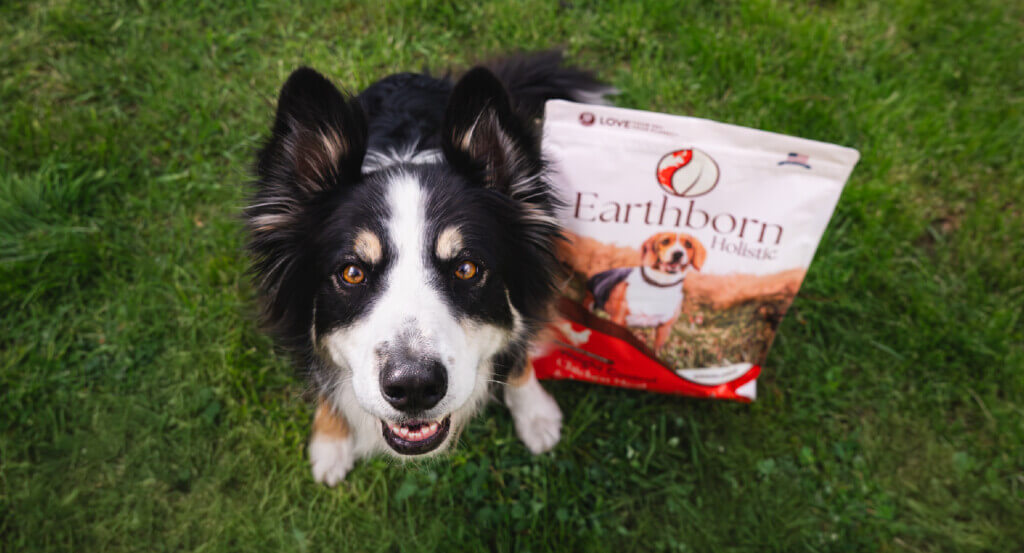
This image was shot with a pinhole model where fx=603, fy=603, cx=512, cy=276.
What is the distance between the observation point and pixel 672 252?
98.1 inches

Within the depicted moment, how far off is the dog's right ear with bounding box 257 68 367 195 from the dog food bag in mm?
757

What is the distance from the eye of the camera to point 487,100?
191cm

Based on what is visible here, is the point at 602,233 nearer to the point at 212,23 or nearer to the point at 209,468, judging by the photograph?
the point at 209,468

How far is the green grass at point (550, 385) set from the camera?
268 centimetres

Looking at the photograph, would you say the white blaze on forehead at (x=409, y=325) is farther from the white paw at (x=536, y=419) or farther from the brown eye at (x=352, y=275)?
the white paw at (x=536, y=419)

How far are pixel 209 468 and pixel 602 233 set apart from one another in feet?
6.82

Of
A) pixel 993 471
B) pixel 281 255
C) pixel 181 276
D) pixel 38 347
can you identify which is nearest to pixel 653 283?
pixel 281 255

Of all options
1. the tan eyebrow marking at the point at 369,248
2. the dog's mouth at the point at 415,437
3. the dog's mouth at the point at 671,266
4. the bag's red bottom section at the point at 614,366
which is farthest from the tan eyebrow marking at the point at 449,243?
the dog's mouth at the point at 671,266

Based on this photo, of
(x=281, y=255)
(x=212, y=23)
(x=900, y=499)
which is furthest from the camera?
(x=212, y=23)

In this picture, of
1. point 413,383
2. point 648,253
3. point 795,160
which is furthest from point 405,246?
point 795,160

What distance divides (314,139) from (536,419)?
5.17 ft

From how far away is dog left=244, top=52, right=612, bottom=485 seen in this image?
68.8 inches

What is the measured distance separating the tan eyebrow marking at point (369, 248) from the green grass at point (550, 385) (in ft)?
2.69

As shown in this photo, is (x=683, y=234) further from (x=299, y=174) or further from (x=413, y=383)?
(x=299, y=174)
